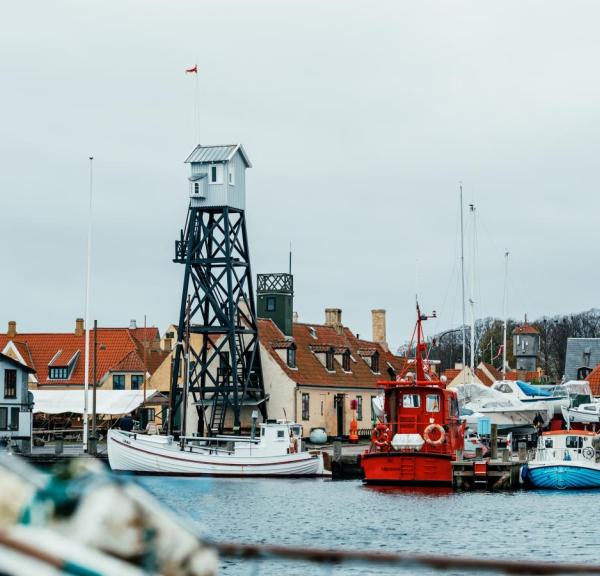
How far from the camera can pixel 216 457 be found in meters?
65.5

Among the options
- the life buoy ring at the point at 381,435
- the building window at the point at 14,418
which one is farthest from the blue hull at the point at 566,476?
the building window at the point at 14,418

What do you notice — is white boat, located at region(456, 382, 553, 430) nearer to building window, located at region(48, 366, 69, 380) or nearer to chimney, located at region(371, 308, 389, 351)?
chimney, located at region(371, 308, 389, 351)

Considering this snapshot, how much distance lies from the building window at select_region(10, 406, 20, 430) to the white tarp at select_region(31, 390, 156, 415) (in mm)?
6480

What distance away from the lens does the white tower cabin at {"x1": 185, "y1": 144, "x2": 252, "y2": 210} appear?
255 feet

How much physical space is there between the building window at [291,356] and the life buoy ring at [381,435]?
79.3ft

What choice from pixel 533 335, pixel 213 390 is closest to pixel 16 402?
pixel 213 390

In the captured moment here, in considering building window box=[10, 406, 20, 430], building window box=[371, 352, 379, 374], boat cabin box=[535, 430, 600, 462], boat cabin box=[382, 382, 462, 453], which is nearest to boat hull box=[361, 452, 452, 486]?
boat cabin box=[382, 382, 462, 453]

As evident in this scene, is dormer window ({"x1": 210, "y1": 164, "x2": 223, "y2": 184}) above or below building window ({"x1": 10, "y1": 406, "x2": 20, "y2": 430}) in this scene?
above

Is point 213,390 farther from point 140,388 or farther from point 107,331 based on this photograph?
point 107,331

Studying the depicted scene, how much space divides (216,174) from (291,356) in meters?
12.6

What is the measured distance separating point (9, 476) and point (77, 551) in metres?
0.52

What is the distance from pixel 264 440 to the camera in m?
65.8

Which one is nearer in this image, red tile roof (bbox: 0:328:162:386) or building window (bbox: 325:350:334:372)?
building window (bbox: 325:350:334:372)

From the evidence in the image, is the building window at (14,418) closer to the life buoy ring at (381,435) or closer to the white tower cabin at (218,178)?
the white tower cabin at (218,178)
